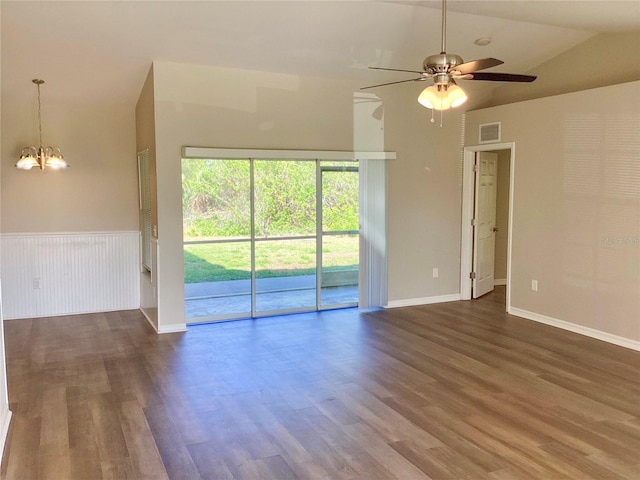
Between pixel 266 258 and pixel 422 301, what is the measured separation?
2.31 meters

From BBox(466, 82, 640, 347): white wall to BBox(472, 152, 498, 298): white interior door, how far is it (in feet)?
2.78

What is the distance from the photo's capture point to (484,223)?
7484mm

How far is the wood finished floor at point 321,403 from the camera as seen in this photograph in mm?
2992

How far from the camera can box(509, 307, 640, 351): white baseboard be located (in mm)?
5190

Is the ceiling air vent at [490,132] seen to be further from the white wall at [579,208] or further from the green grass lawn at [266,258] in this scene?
the green grass lawn at [266,258]

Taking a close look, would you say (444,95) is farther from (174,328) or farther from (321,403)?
(174,328)

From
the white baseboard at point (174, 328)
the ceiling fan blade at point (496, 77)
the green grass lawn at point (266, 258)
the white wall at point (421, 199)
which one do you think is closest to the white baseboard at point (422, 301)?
the white wall at point (421, 199)

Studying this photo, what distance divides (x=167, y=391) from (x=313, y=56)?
376cm

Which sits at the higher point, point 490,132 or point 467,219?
point 490,132

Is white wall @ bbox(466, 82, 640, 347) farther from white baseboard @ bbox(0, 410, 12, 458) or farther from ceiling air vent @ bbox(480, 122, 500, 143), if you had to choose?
white baseboard @ bbox(0, 410, 12, 458)

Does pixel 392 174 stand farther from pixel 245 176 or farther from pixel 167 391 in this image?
pixel 167 391

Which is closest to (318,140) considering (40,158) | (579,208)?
(579,208)

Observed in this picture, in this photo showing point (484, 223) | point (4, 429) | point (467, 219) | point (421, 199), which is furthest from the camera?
point (484, 223)

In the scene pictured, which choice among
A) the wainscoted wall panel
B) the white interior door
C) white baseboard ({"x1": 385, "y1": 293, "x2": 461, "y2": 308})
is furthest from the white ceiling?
white baseboard ({"x1": 385, "y1": 293, "x2": 461, "y2": 308})
